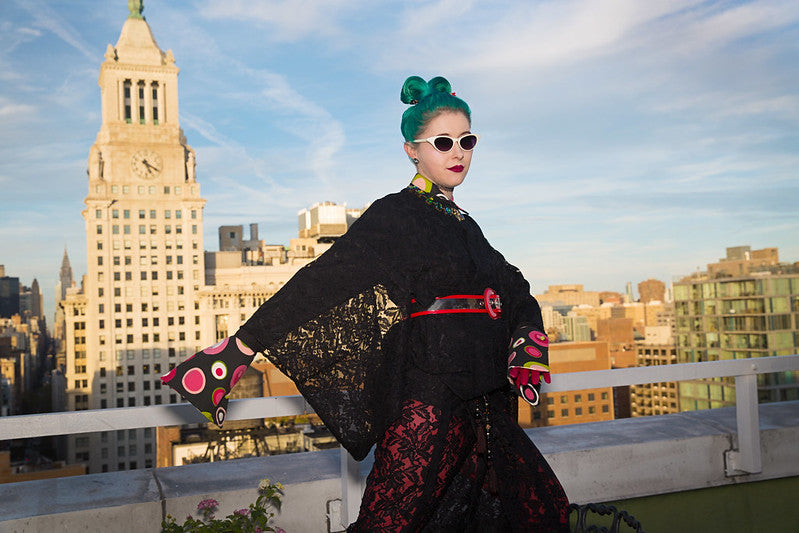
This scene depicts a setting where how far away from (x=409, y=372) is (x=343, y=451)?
0.87m

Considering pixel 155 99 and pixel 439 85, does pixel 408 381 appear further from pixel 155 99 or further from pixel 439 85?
pixel 155 99

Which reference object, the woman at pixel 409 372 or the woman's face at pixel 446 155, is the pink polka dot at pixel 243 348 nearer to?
the woman at pixel 409 372

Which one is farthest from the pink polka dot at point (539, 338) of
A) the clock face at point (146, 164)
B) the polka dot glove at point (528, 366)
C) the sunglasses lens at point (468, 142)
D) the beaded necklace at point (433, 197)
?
the clock face at point (146, 164)

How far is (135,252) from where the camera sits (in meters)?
→ 77.0

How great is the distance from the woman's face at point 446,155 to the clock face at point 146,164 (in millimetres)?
80508

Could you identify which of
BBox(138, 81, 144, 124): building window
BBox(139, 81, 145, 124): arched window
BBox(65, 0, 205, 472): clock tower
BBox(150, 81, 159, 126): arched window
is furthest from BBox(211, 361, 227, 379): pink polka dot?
BBox(138, 81, 144, 124): building window

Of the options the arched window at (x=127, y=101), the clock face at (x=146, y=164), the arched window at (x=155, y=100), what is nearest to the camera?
the clock face at (x=146, y=164)

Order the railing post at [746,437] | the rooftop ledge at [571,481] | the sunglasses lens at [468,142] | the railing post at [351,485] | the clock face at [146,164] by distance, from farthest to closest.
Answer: the clock face at [146,164] < the railing post at [746,437] < the railing post at [351,485] < the rooftop ledge at [571,481] < the sunglasses lens at [468,142]

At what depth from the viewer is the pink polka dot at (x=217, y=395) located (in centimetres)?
168

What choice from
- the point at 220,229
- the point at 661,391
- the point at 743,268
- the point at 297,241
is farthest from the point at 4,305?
the point at 743,268

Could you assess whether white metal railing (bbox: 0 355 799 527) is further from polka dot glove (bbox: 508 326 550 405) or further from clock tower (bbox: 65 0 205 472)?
clock tower (bbox: 65 0 205 472)

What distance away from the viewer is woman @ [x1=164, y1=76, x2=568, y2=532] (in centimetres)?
171

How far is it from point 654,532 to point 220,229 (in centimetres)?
10050

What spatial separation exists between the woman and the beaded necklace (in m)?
0.10
